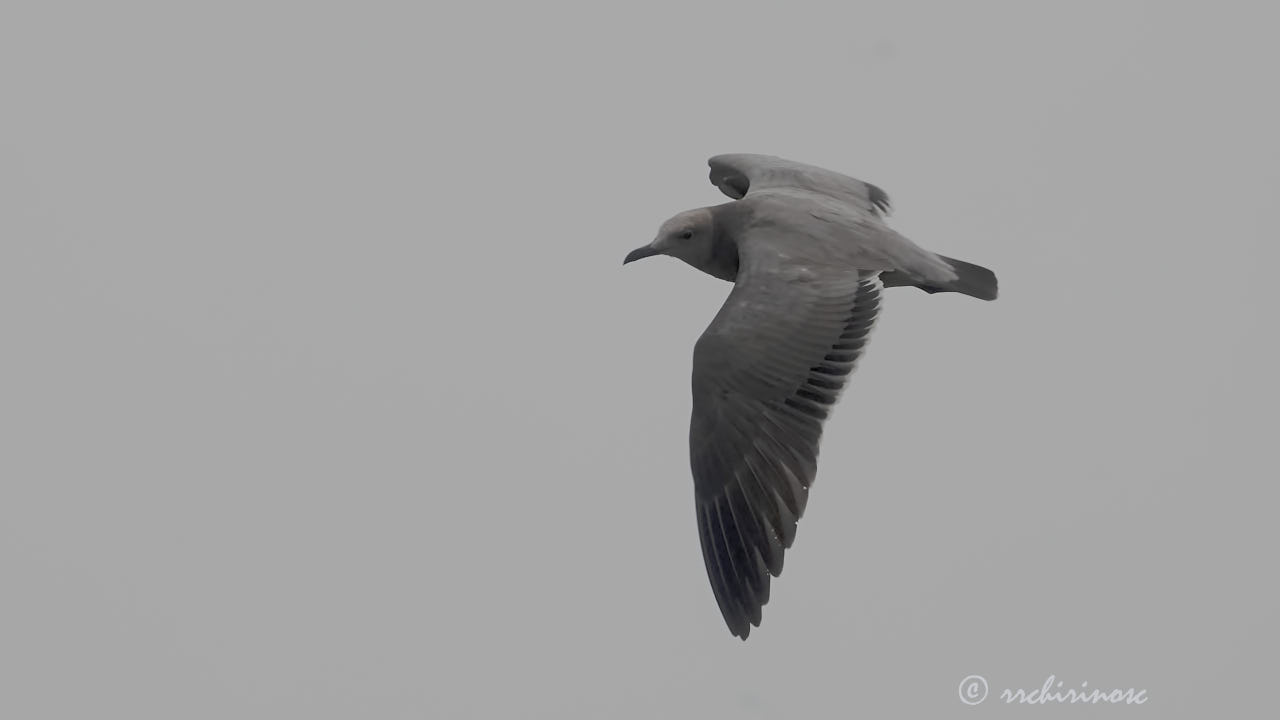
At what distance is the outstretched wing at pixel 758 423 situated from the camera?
12078 mm

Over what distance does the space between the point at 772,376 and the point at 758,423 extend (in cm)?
30

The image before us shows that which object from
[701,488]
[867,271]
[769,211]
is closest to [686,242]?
[769,211]

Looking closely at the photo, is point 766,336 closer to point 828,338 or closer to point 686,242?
point 828,338

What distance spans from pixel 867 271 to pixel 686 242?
1632 millimetres

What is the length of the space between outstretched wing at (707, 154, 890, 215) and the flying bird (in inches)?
57.0

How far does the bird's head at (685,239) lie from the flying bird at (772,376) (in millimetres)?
632

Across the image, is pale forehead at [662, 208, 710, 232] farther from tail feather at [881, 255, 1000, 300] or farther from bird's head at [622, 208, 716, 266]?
tail feather at [881, 255, 1000, 300]

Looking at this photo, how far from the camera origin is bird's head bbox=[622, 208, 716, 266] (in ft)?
46.6

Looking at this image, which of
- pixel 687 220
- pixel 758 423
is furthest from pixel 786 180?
pixel 758 423

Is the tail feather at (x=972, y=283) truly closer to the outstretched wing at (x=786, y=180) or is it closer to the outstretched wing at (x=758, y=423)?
the outstretched wing at (x=786, y=180)

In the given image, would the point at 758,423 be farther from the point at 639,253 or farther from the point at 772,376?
the point at 639,253

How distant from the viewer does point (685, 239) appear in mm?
14273

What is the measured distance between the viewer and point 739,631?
12.0m

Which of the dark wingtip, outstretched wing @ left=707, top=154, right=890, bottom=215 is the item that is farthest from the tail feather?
the dark wingtip
